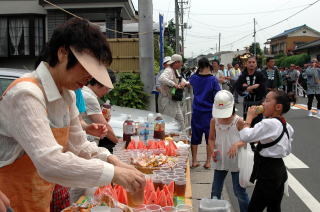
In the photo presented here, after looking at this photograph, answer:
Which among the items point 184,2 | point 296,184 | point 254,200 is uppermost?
point 184,2

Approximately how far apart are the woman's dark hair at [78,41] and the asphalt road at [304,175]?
378cm

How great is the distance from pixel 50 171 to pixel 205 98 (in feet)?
16.6

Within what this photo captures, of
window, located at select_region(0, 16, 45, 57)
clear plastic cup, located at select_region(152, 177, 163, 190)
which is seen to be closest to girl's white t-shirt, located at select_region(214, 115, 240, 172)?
clear plastic cup, located at select_region(152, 177, 163, 190)

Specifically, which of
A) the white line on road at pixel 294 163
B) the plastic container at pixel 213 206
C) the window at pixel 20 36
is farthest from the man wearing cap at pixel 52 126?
the window at pixel 20 36

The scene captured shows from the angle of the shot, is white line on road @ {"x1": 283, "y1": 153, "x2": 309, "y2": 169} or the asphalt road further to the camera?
white line on road @ {"x1": 283, "y1": 153, "x2": 309, "y2": 169}

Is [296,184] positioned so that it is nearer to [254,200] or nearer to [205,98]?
[205,98]

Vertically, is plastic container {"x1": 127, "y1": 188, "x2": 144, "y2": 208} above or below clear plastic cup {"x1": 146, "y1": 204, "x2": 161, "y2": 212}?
above

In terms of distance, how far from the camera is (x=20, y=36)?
15750 millimetres

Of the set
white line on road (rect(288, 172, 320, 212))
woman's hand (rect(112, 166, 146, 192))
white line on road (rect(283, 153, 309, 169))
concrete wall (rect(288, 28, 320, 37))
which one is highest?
concrete wall (rect(288, 28, 320, 37))

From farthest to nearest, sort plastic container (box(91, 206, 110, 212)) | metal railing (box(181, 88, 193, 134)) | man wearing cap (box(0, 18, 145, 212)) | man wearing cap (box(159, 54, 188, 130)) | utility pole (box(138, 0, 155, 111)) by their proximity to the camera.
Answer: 1. metal railing (box(181, 88, 193, 134))
2. utility pole (box(138, 0, 155, 111))
3. man wearing cap (box(159, 54, 188, 130))
4. plastic container (box(91, 206, 110, 212))
5. man wearing cap (box(0, 18, 145, 212))

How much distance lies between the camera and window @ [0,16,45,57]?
1563 cm

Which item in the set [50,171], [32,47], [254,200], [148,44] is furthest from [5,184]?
[32,47]

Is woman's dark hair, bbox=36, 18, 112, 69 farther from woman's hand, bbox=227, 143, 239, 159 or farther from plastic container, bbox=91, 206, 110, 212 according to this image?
woman's hand, bbox=227, 143, 239, 159

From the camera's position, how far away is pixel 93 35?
72.1 inches
